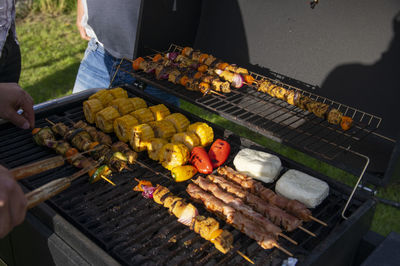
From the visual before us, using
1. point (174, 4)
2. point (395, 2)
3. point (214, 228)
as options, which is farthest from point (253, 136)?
point (214, 228)

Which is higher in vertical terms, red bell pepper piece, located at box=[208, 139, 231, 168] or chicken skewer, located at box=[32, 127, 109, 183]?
red bell pepper piece, located at box=[208, 139, 231, 168]

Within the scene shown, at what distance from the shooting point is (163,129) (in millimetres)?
3578

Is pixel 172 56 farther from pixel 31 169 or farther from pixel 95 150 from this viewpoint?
pixel 31 169

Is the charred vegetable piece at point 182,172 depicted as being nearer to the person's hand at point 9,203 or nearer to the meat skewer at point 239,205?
the meat skewer at point 239,205

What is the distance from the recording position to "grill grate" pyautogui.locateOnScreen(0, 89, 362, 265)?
8.16 feet

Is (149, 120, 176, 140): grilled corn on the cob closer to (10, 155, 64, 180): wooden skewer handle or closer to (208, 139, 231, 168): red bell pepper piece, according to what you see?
(208, 139, 231, 168): red bell pepper piece

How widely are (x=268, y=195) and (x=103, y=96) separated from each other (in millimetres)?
1974

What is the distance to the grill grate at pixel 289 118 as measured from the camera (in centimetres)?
329

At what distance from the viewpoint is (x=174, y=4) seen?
14.3 feet

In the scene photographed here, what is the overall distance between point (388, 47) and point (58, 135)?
323 centimetres

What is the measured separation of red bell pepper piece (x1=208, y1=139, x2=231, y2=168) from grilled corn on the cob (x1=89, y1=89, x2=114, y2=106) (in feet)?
4.14

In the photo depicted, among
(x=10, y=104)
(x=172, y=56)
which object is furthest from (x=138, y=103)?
(x=10, y=104)

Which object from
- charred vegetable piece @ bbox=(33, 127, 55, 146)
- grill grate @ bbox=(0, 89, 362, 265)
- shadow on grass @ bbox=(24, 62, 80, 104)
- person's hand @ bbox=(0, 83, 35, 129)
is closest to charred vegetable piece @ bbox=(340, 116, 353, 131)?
grill grate @ bbox=(0, 89, 362, 265)

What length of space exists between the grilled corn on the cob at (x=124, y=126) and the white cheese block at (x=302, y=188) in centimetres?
144
